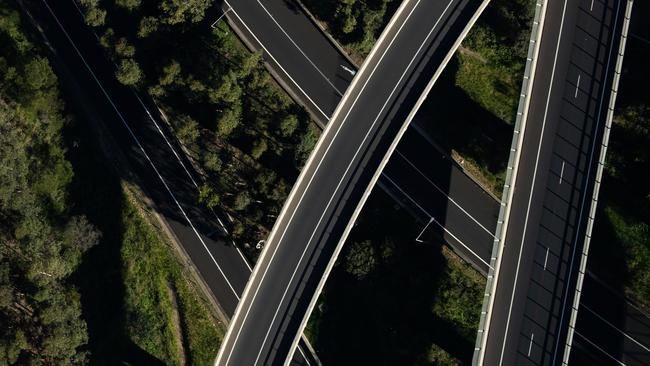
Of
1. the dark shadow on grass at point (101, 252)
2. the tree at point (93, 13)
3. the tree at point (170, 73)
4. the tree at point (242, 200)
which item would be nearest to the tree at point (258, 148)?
the tree at point (242, 200)

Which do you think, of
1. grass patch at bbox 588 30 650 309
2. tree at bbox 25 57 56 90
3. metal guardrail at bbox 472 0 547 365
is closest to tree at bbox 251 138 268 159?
tree at bbox 25 57 56 90

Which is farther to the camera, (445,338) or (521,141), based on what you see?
(445,338)

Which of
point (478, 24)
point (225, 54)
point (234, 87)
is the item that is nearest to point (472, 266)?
point (478, 24)

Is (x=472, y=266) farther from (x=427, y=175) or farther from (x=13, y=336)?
(x=13, y=336)

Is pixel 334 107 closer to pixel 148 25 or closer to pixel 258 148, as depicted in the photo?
pixel 258 148

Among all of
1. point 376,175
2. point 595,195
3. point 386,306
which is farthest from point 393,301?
point 595,195

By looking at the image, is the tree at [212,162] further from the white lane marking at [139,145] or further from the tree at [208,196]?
the white lane marking at [139,145]

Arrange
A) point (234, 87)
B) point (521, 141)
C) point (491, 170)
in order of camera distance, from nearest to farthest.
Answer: point (521, 141) < point (234, 87) < point (491, 170)
